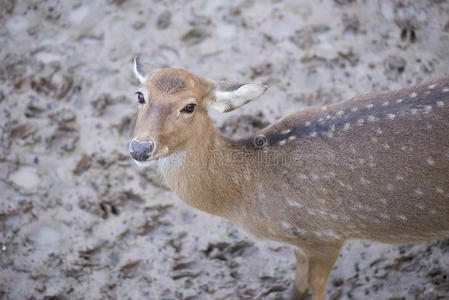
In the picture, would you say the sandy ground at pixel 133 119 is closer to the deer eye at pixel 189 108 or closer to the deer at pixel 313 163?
the deer at pixel 313 163

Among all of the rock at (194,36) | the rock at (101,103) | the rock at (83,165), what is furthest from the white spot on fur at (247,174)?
the rock at (194,36)

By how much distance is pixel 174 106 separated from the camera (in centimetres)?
336

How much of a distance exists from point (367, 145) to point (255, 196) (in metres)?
0.97

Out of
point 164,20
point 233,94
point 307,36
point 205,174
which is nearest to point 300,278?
point 205,174

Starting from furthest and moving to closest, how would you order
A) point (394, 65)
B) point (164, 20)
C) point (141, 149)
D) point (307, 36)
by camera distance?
point (164, 20) → point (307, 36) → point (394, 65) → point (141, 149)

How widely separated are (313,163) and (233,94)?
819 millimetres

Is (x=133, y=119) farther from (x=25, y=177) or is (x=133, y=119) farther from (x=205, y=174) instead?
(x=205, y=174)

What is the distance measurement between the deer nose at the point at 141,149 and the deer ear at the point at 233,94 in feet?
2.35

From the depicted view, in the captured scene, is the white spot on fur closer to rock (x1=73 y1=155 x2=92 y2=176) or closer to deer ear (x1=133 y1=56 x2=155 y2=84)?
deer ear (x1=133 y1=56 x2=155 y2=84)

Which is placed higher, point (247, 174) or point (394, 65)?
point (247, 174)

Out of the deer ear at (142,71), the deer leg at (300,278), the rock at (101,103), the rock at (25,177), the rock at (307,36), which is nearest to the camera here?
the deer ear at (142,71)

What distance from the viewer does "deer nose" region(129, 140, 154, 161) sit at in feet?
10.3

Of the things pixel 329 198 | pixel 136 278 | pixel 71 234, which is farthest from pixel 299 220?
pixel 71 234

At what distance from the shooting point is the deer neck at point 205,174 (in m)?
3.67
